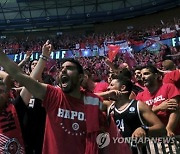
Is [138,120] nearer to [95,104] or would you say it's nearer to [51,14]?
[95,104]

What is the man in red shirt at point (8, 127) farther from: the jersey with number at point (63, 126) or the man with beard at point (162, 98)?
the man with beard at point (162, 98)

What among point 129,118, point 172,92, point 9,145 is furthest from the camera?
point 172,92

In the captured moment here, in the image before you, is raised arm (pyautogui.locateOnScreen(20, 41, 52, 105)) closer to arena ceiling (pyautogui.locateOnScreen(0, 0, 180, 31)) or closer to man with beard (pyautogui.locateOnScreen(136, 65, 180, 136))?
man with beard (pyautogui.locateOnScreen(136, 65, 180, 136))

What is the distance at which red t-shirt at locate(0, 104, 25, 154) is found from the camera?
2.68m

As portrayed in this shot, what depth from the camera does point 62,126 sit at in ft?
8.00

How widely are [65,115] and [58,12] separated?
3133cm

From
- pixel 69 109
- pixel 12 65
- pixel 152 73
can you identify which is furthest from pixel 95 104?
pixel 152 73

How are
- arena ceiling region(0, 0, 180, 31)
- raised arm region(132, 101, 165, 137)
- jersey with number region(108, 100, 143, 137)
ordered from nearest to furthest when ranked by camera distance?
1. raised arm region(132, 101, 165, 137)
2. jersey with number region(108, 100, 143, 137)
3. arena ceiling region(0, 0, 180, 31)

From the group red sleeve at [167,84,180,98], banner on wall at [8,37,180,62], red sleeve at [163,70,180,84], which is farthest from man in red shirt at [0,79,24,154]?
banner on wall at [8,37,180,62]

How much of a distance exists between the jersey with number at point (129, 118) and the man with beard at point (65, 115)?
95cm

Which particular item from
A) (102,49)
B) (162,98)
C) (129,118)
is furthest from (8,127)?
(102,49)

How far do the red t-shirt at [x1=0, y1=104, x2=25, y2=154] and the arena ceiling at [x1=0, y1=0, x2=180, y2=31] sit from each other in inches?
1114

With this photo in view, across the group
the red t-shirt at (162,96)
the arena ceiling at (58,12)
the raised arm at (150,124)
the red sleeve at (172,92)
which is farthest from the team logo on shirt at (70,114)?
the arena ceiling at (58,12)

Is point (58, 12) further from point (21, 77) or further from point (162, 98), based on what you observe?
point (21, 77)
